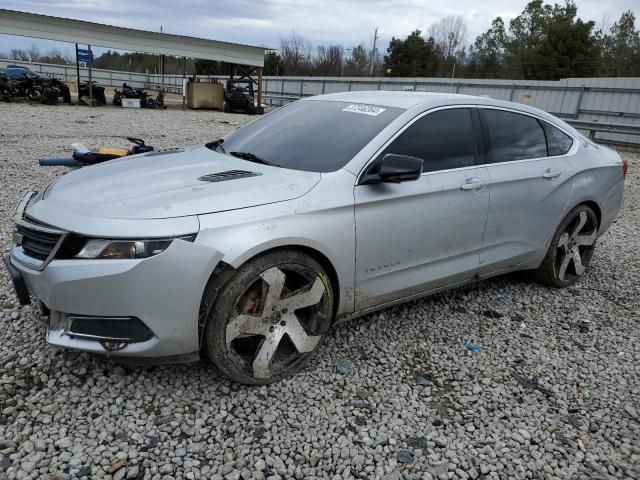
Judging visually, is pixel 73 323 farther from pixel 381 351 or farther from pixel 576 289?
pixel 576 289

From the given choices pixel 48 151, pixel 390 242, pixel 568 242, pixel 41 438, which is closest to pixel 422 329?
pixel 390 242

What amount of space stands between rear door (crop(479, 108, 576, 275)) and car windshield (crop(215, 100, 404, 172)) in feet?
3.11

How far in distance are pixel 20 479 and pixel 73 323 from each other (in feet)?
2.24

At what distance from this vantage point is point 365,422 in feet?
8.61

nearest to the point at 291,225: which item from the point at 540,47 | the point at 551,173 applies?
the point at 551,173

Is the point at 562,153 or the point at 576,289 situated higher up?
the point at 562,153

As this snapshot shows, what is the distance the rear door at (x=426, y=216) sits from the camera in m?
3.03

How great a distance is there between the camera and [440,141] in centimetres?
348

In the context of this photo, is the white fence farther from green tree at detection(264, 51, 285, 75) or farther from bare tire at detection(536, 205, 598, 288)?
green tree at detection(264, 51, 285, 75)

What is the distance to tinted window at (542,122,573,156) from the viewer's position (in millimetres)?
4215

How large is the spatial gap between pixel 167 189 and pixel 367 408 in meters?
1.60

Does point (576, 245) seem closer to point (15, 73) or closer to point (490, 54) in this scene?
point (15, 73)

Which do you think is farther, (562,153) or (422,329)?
(562,153)

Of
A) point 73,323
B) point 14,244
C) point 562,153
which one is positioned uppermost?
point 562,153
